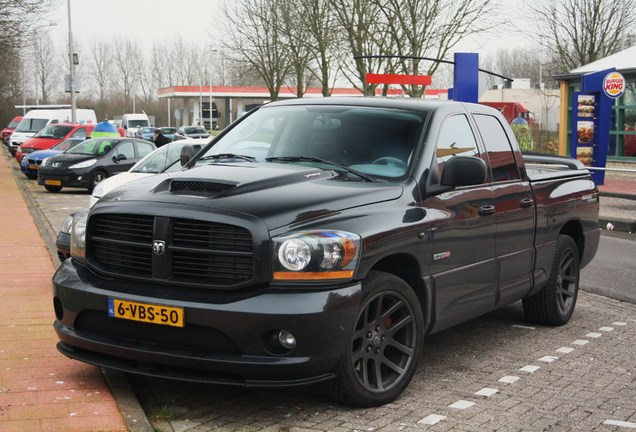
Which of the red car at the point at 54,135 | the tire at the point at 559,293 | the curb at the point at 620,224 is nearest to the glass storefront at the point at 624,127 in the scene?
the curb at the point at 620,224

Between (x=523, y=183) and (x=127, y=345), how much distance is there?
3249 mm

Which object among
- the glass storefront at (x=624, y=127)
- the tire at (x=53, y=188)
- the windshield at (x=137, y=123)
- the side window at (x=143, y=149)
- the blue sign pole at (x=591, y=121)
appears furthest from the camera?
the windshield at (x=137, y=123)

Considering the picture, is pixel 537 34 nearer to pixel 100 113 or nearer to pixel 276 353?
pixel 276 353

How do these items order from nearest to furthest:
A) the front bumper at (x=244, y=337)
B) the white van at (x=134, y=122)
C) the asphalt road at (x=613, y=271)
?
the front bumper at (x=244, y=337) → the asphalt road at (x=613, y=271) → the white van at (x=134, y=122)

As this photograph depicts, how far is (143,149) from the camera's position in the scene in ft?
73.1

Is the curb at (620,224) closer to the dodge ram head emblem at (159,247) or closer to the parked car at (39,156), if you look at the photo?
the dodge ram head emblem at (159,247)

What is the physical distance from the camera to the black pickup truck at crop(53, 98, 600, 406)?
457cm

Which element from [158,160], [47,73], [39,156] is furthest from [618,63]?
[47,73]

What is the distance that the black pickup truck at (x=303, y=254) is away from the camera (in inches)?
180

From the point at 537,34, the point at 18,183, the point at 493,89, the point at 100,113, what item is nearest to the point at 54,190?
the point at 18,183

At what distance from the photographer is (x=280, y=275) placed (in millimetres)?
4555

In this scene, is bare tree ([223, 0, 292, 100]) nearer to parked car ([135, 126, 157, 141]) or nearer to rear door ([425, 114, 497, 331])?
parked car ([135, 126, 157, 141])

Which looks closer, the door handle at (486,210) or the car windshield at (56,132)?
the door handle at (486,210)

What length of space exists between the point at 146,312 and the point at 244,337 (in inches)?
22.4
